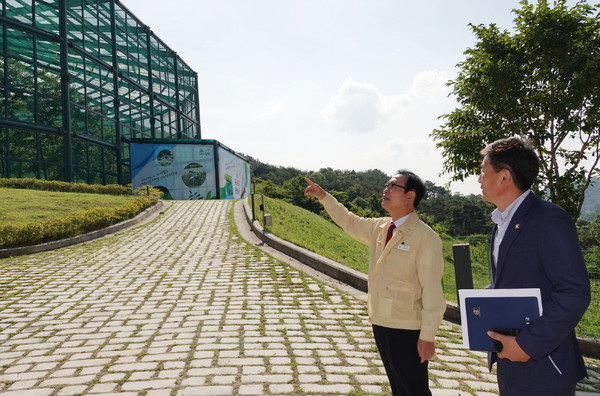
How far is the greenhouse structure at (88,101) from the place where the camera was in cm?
2468

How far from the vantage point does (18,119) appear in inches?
973

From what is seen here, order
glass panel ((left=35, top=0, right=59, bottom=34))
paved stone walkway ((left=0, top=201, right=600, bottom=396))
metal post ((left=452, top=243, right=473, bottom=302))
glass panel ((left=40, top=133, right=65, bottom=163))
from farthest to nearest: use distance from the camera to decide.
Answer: glass panel ((left=35, top=0, right=59, bottom=34))
glass panel ((left=40, top=133, right=65, bottom=163))
metal post ((left=452, top=243, right=473, bottom=302))
paved stone walkway ((left=0, top=201, right=600, bottom=396))

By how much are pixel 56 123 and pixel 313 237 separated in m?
20.1

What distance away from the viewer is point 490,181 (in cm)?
207

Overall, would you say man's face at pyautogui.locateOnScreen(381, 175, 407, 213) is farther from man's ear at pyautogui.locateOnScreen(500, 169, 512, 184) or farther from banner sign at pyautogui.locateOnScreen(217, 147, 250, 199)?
banner sign at pyautogui.locateOnScreen(217, 147, 250, 199)

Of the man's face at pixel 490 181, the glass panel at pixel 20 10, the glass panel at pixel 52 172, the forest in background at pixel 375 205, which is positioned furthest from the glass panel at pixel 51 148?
the man's face at pixel 490 181

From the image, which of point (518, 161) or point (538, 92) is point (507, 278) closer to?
point (518, 161)

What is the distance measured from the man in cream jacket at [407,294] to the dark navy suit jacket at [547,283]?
0.59m

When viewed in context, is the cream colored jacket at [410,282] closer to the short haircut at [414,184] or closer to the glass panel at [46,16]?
the short haircut at [414,184]

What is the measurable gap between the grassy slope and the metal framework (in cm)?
1562

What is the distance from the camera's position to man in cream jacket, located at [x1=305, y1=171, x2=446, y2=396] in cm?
261

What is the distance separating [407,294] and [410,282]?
8 centimetres

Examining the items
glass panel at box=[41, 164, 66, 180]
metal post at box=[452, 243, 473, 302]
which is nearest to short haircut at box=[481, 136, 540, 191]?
metal post at box=[452, 243, 473, 302]

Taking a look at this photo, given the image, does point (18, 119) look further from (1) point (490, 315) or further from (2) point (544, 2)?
(1) point (490, 315)
